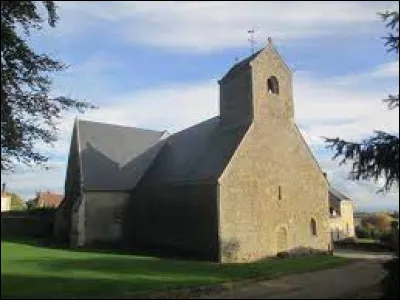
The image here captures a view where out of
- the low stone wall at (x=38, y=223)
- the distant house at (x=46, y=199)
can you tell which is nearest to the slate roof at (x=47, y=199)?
the distant house at (x=46, y=199)

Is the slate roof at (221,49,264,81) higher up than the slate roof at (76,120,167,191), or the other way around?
the slate roof at (221,49,264,81)

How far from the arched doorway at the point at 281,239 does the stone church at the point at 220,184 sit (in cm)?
7

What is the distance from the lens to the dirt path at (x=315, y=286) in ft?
70.8

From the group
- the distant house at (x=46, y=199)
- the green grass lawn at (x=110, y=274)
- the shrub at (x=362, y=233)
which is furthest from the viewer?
the distant house at (x=46, y=199)

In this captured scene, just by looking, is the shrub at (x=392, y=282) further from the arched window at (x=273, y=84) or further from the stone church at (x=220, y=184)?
the arched window at (x=273, y=84)

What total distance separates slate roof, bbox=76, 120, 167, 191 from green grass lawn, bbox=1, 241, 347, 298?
46.6 ft

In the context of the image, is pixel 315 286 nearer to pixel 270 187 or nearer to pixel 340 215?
pixel 270 187

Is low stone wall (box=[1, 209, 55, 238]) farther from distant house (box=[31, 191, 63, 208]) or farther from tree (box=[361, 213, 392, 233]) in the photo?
tree (box=[361, 213, 392, 233])

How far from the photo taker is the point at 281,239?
39.6 metres

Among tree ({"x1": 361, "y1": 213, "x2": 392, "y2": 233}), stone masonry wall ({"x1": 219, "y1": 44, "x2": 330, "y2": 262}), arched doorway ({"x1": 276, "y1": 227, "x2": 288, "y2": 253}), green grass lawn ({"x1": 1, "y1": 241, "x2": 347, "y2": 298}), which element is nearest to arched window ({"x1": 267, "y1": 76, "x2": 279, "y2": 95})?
stone masonry wall ({"x1": 219, "y1": 44, "x2": 330, "y2": 262})

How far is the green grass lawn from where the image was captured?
19562 millimetres

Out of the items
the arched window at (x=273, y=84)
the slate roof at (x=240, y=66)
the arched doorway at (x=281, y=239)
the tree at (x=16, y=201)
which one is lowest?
the arched doorway at (x=281, y=239)

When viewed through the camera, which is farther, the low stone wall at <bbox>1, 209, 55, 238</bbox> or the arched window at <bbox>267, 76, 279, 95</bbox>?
the low stone wall at <bbox>1, 209, 55, 238</bbox>

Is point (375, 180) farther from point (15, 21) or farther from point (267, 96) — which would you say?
point (267, 96)
